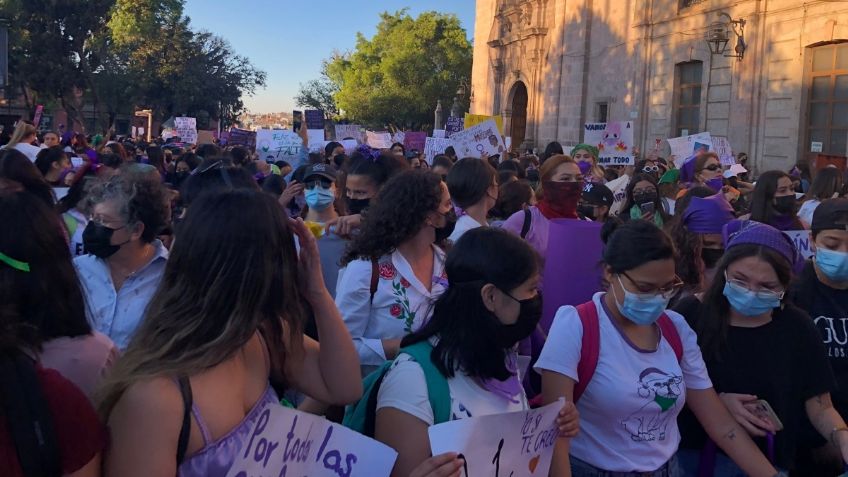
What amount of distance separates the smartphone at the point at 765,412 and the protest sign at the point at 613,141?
9.67 metres

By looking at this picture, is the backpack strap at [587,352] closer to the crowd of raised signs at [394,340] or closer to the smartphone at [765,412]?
the crowd of raised signs at [394,340]

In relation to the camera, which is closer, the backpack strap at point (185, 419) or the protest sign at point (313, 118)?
the backpack strap at point (185, 419)

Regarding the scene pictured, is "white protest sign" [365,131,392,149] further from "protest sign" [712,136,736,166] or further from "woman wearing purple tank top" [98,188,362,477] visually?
"woman wearing purple tank top" [98,188,362,477]

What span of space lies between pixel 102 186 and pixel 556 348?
7.34ft

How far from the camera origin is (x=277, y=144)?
1273 centimetres

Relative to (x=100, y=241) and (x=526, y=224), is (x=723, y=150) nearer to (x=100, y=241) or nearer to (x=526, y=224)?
(x=526, y=224)

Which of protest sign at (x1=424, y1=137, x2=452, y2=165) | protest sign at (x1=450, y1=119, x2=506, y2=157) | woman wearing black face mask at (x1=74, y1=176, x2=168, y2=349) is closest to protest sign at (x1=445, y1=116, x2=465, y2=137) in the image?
protest sign at (x1=424, y1=137, x2=452, y2=165)

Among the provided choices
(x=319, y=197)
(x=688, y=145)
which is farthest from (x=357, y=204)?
(x=688, y=145)

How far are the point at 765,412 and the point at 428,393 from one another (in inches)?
58.7

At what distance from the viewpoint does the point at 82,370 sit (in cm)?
223

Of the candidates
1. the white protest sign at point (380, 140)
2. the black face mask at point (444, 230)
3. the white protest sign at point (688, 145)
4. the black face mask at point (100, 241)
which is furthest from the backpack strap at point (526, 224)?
the white protest sign at point (380, 140)

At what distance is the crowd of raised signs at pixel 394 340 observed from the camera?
6.12 ft

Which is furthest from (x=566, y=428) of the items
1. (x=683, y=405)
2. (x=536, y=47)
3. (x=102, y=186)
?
(x=536, y=47)

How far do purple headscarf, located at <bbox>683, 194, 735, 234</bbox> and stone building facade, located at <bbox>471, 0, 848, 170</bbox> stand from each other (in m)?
12.8
